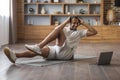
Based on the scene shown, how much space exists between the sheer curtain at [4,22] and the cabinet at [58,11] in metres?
1.18

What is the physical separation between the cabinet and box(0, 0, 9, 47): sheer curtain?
1.18 meters

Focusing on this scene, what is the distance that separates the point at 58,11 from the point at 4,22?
2.22 m

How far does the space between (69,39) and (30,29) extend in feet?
16.1

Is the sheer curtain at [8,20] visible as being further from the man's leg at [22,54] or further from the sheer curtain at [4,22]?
the man's leg at [22,54]

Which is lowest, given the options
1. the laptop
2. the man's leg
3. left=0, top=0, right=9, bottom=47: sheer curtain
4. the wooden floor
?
the wooden floor

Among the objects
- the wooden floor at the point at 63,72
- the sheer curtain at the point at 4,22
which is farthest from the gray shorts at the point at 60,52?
the sheer curtain at the point at 4,22

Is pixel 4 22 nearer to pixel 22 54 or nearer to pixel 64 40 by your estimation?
pixel 64 40

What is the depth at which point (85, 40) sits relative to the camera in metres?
9.40

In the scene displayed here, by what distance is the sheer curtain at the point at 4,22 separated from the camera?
7930mm

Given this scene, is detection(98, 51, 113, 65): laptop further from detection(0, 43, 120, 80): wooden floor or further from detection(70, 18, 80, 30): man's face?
detection(70, 18, 80, 30): man's face

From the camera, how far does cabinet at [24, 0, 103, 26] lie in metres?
9.60

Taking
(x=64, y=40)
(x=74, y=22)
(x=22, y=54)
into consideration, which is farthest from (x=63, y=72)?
(x=74, y=22)

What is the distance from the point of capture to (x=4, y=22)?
8172mm

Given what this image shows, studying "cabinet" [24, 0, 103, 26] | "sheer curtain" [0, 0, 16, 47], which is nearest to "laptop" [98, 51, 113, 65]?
"sheer curtain" [0, 0, 16, 47]
